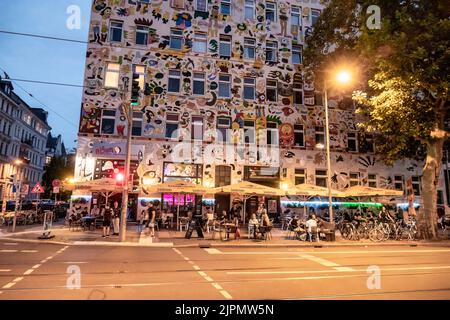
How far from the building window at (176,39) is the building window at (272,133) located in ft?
33.7

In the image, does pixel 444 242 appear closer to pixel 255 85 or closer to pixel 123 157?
pixel 255 85

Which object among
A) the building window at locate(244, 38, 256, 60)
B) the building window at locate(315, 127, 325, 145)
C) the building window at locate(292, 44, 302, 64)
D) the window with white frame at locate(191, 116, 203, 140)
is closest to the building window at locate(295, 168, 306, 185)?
the building window at locate(315, 127, 325, 145)

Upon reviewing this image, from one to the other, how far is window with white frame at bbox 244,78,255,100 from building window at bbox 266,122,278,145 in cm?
290

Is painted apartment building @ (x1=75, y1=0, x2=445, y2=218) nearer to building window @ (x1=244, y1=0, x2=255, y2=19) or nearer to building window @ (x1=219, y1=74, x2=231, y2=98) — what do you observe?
building window @ (x1=219, y1=74, x2=231, y2=98)

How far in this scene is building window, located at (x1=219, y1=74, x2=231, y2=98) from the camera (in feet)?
89.8

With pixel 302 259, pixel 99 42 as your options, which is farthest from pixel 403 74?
pixel 99 42

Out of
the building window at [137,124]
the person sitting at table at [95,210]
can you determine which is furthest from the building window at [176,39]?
the person sitting at table at [95,210]

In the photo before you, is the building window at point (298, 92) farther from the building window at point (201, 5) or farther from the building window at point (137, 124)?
the building window at point (137, 124)

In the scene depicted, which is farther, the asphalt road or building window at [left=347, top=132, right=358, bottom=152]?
building window at [left=347, top=132, right=358, bottom=152]

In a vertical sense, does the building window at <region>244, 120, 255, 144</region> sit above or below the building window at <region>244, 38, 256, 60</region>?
below

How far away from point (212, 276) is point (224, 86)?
21258 mm

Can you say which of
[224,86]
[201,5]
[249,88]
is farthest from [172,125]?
[201,5]

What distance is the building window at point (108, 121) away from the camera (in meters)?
24.8
